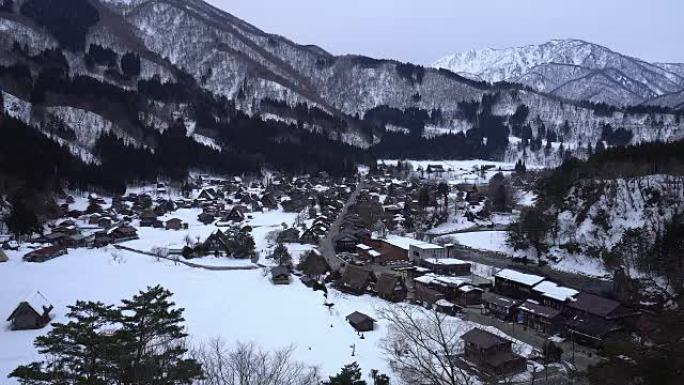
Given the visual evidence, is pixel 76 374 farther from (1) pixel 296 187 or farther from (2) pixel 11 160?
(1) pixel 296 187

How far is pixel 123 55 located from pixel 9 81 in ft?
137

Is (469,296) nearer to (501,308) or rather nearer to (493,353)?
(501,308)

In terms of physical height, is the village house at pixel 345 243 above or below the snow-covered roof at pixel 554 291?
below

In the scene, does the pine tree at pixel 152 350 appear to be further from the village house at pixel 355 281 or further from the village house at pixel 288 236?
the village house at pixel 288 236

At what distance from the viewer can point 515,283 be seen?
27.3 meters

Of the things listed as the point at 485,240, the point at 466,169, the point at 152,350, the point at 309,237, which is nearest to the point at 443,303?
the point at 485,240

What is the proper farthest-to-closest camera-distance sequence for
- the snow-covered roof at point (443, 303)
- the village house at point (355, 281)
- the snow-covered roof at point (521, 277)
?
the snow-covered roof at point (521, 277), the village house at point (355, 281), the snow-covered roof at point (443, 303)

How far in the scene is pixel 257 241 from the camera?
38125mm

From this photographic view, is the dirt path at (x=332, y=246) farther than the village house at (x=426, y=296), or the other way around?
the dirt path at (x=332, y=246)

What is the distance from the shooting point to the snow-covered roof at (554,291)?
2420cm

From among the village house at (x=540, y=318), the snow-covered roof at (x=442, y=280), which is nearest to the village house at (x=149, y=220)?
the snow-covered roof at (x=442, y=280)

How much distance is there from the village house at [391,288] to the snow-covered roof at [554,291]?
7.55m

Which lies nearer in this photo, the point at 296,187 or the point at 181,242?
the point at 181,242

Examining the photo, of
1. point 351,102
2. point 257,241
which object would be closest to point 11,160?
point 257,241
